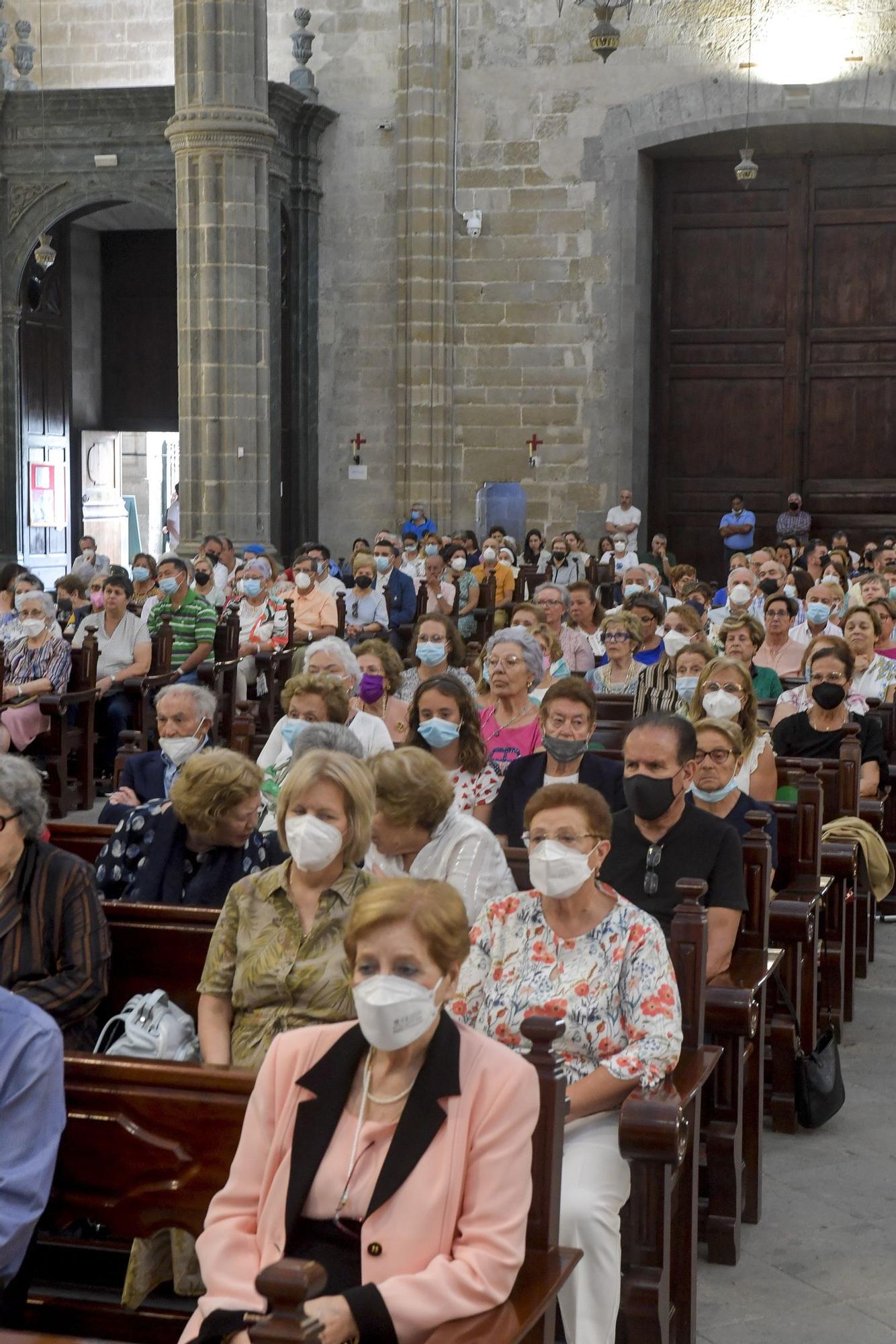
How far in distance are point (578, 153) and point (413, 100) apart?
2020 mm

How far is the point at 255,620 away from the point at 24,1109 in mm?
9274

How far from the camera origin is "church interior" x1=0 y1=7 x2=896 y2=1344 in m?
2.60

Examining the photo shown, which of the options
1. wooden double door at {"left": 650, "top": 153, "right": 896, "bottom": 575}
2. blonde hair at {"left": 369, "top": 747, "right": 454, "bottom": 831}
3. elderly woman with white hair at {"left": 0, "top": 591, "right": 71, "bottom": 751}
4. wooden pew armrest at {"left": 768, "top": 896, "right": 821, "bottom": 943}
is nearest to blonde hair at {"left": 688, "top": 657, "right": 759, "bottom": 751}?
wooden pew armrest at {"left": 768, "top": 896, "right": 821, "bottom": 943}

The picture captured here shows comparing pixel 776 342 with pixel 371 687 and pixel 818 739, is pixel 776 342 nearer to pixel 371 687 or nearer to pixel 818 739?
pixel 818 739

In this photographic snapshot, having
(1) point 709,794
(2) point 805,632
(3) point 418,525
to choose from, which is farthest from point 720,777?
(3) point 418,525

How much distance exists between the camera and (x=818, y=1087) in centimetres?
479

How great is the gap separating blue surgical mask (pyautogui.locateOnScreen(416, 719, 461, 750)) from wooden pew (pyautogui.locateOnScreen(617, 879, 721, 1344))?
1.73m

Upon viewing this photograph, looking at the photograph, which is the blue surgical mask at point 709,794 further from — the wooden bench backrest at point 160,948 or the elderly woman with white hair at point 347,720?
the wooden bench backrest at point 160,948

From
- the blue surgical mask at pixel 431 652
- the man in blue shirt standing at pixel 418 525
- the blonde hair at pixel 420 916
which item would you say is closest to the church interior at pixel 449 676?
the blonde hair at pixel 420 916

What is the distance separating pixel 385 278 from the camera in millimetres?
20469

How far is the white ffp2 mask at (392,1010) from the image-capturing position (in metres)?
2.40

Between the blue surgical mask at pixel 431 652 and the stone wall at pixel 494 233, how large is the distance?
1294 cm

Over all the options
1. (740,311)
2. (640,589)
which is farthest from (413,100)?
(640,589)

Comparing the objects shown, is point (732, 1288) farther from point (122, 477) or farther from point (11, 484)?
point (122, 477)
